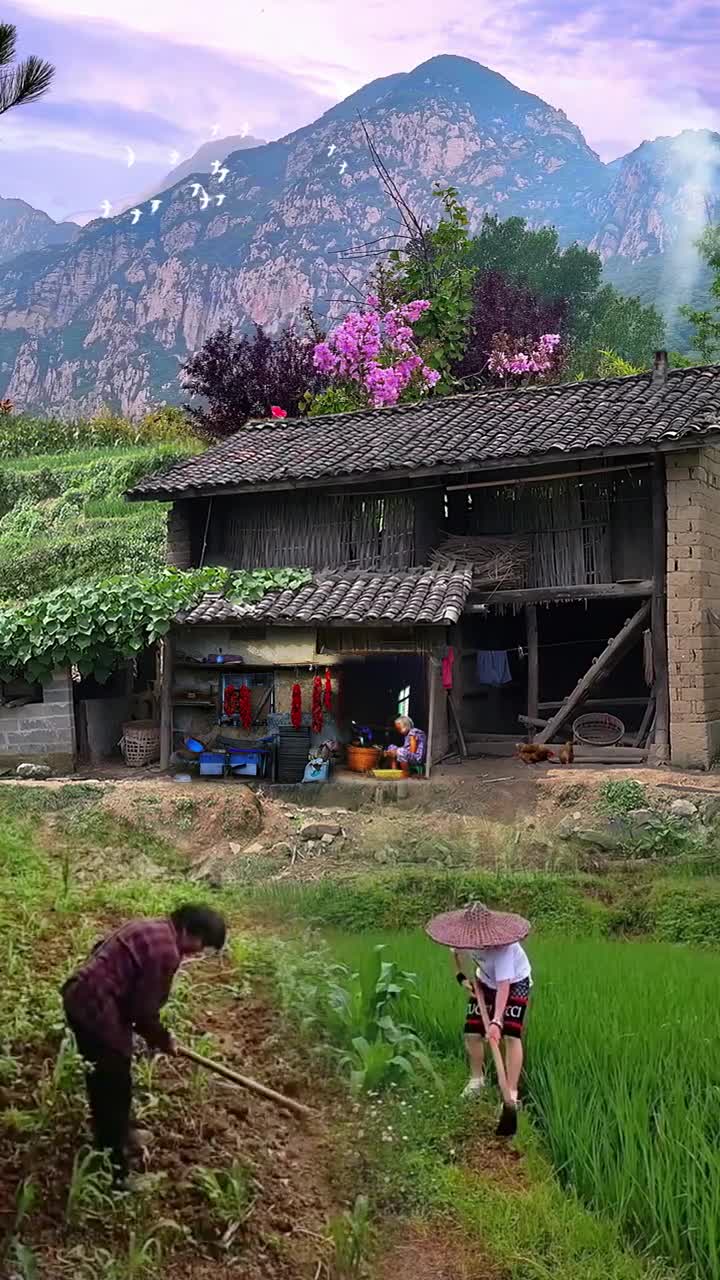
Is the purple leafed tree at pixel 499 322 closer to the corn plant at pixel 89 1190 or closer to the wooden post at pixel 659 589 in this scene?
the wooden post at pixel 659 589

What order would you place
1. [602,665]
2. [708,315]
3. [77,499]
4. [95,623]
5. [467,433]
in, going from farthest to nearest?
[708,315], [77,499], [467,433], [95,623], [602,665]

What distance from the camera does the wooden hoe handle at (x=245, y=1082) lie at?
3.36 metres

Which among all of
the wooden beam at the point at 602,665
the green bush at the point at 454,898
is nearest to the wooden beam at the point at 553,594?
the wooden beam at the point at 602,665

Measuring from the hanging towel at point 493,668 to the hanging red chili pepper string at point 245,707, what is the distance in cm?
417

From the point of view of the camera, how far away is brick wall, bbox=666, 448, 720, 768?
46.7 feet

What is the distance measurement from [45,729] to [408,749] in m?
5.75

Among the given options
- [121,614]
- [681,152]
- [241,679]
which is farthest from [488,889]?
[681,152]

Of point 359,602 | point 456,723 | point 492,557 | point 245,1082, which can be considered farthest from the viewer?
point 492,557

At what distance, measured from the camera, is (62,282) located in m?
94.8

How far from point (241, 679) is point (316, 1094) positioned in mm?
11766

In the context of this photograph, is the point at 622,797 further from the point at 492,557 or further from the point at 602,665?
the point at 492,557

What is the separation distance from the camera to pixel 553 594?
15516 millimetres

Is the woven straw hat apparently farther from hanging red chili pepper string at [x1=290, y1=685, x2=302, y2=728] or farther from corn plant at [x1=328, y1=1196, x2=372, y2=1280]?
hanging red chili pepper string at [x1=290, y1=685, x2=302, y2=728]

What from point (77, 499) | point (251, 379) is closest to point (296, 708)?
point (251, 379)
